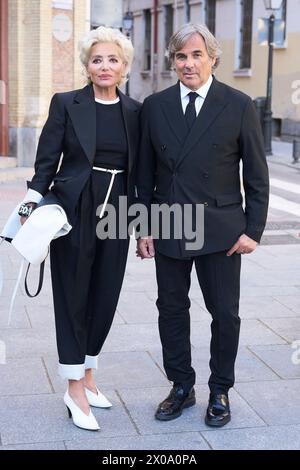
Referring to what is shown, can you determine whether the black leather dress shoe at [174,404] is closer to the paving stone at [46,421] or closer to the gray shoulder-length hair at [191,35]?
the paving stone at [46,421]

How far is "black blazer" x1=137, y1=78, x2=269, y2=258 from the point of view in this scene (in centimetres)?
407

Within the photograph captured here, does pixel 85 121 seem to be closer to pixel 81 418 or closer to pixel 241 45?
pixel 81 418

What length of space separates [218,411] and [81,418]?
0.71 m

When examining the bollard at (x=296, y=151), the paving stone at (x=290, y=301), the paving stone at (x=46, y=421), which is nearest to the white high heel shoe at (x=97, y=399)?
the paving stone at (x=46, y=421)

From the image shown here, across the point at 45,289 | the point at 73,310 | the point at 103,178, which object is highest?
the point at 103,178

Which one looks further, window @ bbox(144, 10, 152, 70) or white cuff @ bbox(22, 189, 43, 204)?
window @ bbox(144, 10, 152, 70)

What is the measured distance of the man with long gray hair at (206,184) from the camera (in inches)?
160

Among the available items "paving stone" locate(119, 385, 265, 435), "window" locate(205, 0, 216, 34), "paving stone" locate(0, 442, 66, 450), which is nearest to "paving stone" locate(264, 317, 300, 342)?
"paving stone" locate(119, 385, 265, 435)

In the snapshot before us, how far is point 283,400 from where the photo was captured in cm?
457

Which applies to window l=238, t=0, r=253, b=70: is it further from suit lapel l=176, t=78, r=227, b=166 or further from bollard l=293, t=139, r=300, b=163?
suit lapel l=176, t=78, r=227, b=166

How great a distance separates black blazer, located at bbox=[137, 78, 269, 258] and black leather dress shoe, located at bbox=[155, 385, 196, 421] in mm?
768
